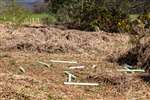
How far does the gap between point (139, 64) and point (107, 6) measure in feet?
26.2

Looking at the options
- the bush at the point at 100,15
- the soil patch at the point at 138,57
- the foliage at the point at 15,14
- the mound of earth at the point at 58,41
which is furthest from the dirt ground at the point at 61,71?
the foliage at the point at 15,14

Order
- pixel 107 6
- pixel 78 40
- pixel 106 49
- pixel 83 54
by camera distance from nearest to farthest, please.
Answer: pixel 83 54
pixel 106 49
pixel 78 40
pixel 107 6

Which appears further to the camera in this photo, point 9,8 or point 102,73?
point 9,8

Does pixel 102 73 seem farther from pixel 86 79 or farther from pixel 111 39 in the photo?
pixel 111 39

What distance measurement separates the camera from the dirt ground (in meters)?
6.54

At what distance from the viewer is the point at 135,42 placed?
9242 millimetres

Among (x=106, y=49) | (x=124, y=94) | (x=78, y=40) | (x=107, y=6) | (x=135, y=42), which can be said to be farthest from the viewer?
(x=107, y=6)

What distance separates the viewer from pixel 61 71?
26.6 feet

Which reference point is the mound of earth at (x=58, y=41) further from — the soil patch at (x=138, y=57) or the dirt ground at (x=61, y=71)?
the soil patch at (x=138, y=57)

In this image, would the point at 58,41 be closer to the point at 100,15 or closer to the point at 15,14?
the point at 100,15

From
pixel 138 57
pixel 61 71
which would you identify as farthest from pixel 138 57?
pixel 61 71

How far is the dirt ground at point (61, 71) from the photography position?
6535 millimetres

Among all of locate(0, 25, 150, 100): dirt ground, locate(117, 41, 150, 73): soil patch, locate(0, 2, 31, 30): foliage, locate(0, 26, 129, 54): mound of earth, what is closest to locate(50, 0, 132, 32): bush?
locate(0, 26, 129, 54): mound of earth

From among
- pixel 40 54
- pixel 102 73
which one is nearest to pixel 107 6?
pixel 40 54
